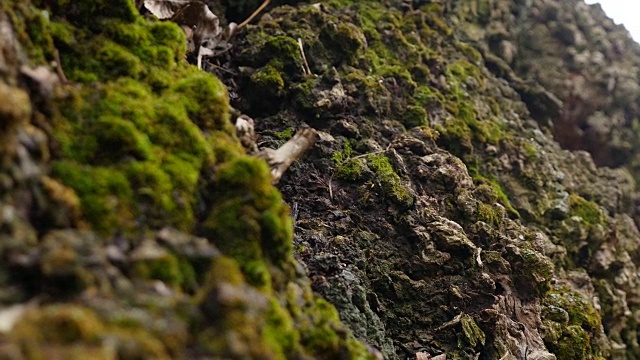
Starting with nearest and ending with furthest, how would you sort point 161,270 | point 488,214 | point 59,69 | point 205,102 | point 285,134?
point 161,270 → point 59,69 → point 205,102 → point 285,134 → point 488,214

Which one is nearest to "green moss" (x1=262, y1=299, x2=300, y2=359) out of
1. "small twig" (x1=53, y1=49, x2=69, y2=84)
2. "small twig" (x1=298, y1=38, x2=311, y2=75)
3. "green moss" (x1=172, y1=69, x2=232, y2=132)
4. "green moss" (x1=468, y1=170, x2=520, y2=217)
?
"green moss" (x1=172, y1=69, x2=232, y2=132)

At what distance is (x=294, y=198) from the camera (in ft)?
21.3

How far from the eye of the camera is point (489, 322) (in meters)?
6.21

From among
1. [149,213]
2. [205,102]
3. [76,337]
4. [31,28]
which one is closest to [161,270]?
[149,213]

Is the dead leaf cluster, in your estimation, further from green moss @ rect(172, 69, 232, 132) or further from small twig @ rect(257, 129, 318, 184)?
small twig @ rect(257, 129, 318, 184)

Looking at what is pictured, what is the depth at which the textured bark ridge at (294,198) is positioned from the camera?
286cm

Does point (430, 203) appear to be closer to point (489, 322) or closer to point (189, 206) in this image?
point (489, 322)

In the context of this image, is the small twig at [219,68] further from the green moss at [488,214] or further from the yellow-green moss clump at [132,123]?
the green moss at [488,214]

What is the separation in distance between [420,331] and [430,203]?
190 cm

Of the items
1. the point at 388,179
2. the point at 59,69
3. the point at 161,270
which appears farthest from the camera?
the point at 388,179

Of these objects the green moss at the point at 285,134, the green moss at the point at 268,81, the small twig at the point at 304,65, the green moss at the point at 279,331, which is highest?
the small twig at the point at 304,65

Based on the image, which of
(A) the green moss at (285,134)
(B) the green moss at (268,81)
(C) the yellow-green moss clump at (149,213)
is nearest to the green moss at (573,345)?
(C) the yellow-green moss clump at (149,213)

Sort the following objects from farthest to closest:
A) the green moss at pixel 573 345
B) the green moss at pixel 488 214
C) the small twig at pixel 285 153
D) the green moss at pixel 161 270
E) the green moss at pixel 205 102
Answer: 1. the green moss at pixel 488 214
2. the green moss at pixel 573 345
3. the small twig at pixel 285 153
4. the green moss at pixel 205 102
5. the green moss at pixel 161 270

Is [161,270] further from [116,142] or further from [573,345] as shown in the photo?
[573,345]
